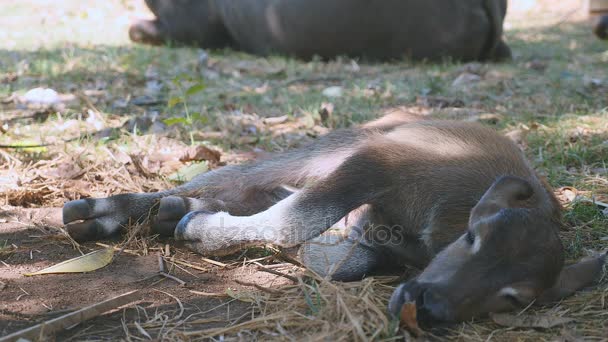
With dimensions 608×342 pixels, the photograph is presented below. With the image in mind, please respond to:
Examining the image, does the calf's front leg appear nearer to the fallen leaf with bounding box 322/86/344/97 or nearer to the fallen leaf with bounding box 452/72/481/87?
the fallen leaf with bounding box 322/86/344/97

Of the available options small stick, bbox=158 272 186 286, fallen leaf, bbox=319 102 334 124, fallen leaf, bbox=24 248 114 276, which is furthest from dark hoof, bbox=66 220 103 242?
fallen leaf, bbox=319 102 334 124

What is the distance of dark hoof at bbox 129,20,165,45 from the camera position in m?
7.46

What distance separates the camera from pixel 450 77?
592cm

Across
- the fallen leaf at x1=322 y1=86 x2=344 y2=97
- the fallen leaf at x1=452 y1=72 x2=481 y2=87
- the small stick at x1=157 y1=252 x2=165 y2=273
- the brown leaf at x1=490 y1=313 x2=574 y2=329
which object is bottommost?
the fallen leaf at x1=452 y1=72 x2=481 y2=87

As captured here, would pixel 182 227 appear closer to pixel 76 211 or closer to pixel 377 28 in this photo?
pixel 76 211

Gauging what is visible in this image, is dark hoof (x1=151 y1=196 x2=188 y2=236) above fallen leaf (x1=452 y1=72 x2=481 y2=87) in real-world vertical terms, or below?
above

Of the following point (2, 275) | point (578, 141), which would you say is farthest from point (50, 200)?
point (578, 141)

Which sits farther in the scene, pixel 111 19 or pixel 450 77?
pixel 111 19

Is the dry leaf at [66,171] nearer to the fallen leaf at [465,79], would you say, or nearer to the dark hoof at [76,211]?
the dark hoof at [76,211]

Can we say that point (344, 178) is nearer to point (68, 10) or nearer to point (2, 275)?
point (2, 275)

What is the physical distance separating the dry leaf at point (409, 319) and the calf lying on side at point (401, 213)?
4 cm

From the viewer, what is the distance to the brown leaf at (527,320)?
2.03 m

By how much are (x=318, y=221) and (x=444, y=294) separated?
688 mm

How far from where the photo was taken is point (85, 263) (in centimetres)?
251
